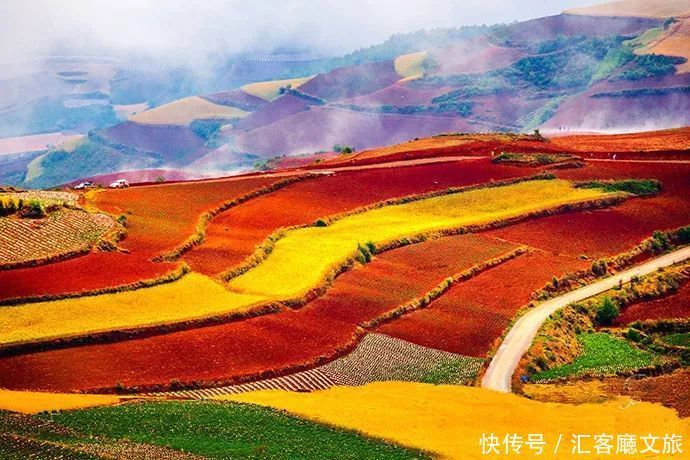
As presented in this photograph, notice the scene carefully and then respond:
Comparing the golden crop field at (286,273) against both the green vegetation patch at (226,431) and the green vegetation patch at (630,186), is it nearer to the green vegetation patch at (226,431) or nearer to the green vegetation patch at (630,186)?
the green vegetation patch at (630,186)

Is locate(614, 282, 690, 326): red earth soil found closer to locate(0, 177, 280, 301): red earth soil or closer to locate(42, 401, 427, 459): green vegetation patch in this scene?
locate(0, 177, 280, 301): red earth soil

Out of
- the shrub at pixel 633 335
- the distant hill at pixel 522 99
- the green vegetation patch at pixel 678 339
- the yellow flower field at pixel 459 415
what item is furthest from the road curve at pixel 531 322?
the distant hill at pixel 522 99

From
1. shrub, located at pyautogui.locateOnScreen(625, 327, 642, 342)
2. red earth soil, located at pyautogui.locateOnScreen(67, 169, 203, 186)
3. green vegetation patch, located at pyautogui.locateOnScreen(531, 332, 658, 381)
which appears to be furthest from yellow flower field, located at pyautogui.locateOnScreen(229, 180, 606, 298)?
red earth soil, located at pyautogui.locateOnScreen(67, 169, 203, 186)

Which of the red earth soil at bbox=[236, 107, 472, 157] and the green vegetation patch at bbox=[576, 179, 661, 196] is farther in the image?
the red earth soil at bbox=[236, 107, 472, 157]

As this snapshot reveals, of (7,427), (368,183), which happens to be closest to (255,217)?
(368,183)

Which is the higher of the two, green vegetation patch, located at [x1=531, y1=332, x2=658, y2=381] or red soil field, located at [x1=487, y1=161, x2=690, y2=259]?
red soil field, located at [x1=487, y1=161, x2=690, y2=259]

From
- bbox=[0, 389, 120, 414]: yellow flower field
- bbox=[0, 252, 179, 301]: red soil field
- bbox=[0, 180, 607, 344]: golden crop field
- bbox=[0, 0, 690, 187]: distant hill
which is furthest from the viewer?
bbox=[0, 0, 690, 187]: distant hill

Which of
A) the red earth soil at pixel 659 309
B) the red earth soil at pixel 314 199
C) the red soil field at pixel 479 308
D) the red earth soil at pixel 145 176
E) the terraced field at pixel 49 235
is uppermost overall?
the terraced field at pixel 49 235
